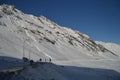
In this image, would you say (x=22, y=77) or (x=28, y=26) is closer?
(x=22, y=77)

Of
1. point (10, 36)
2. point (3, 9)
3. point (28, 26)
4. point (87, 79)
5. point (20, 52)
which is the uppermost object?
point (3, 9)

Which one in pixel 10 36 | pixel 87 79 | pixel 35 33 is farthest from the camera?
pixel 35 33

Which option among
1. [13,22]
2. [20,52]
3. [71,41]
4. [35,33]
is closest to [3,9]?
[13,22]

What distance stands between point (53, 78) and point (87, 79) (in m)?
13.7

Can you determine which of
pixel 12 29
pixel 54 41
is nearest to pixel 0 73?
pixel 12 29

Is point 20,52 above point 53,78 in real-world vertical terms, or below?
above

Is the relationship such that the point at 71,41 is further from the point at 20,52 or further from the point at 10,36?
the point at 20,52

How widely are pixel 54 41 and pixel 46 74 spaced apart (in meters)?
127

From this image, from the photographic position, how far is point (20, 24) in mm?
174875

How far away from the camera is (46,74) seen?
44188 millimetres

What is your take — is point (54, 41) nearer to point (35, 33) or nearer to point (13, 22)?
point (35, 33)

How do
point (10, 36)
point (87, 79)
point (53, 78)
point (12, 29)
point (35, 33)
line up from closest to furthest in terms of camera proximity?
point (53, 78)
point (87, 79)
point (10, 36)
point (12, 29)
point (35, 33)

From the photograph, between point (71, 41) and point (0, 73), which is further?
point (71, 41)

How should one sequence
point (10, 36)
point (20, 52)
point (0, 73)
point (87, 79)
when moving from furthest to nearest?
point (10, 36) → point (20, 52) → point (87, 79) → point (0, 73)
